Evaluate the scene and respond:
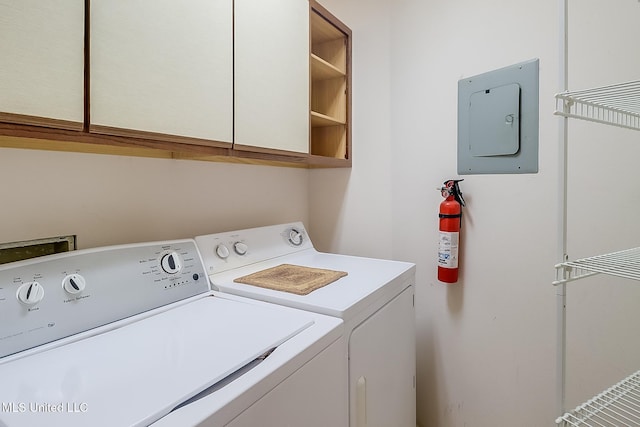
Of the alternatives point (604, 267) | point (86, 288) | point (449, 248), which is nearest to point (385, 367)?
point (449, 248)

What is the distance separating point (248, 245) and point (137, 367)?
2.78ft

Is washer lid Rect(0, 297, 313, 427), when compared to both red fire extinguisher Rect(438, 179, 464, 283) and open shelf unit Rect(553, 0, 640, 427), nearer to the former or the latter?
open shelf unit Rect(553, 0, 640, 427)

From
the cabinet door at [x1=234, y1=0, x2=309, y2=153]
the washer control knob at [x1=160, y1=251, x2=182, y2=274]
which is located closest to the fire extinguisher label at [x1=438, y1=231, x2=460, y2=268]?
the cabinet door at [x1=234, y1=0, x2=309, y2=153]

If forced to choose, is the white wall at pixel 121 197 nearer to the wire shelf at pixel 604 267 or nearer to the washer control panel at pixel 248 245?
the washer control panel at pixel 248 245

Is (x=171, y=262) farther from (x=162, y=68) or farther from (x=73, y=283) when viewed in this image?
(x=162, y=68)

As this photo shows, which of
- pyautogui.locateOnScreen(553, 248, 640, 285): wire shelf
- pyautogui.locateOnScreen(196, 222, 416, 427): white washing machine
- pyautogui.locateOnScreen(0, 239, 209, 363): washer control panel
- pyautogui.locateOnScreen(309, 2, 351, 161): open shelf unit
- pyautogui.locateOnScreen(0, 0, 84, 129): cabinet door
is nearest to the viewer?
pyautogui.locateOnScreen(0, 0, 84, 129): cabinet door

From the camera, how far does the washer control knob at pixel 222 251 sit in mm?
1339

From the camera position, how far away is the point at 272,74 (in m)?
1.34

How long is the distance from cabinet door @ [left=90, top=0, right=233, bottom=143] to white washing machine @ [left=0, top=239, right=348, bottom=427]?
43cm

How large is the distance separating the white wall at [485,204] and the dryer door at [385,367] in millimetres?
334

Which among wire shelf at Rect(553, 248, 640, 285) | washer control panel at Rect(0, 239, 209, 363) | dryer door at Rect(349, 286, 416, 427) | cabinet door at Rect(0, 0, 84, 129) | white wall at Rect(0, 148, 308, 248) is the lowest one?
dryer door at Rect(349, 286, 416, 427)

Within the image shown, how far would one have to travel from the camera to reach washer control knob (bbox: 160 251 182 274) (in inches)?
43.0

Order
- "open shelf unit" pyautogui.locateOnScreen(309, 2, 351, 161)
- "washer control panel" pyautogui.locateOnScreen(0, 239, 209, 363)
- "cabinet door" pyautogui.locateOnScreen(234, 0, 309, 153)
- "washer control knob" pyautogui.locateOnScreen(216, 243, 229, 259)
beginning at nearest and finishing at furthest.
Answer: "washer control panel" pyautogui.locateOnScreen(0, 239, 209, 363) < "cabinet door" pyautogui.locateOnScreen(234, 0, 309, 153) < "washer control knob" pyautogui.locateOnScreen(216, 243, 229, 259) < "open shelf unit" pyautogui.locateOnScreen(309, 2, 351, 161)

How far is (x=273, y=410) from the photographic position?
2.20 feet
